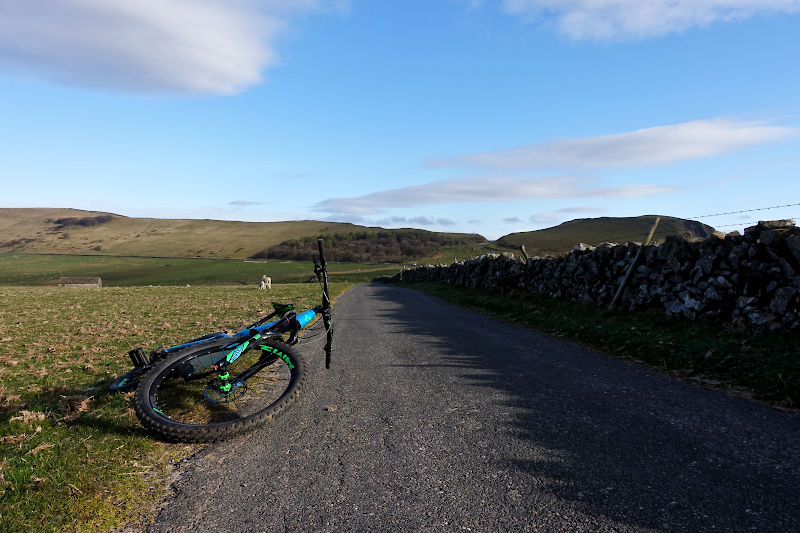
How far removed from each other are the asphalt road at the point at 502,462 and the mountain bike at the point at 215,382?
33 cm

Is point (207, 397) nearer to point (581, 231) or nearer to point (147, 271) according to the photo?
point (147, 271)

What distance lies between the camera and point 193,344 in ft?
19.4

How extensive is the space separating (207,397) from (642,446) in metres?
5.70

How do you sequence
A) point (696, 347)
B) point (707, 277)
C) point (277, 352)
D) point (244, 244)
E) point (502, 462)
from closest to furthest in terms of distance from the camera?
1. point (502, 462)
2. point (277, 352)
3. point (696, 347)
4. point (707, 277)
5. point (244, 244)

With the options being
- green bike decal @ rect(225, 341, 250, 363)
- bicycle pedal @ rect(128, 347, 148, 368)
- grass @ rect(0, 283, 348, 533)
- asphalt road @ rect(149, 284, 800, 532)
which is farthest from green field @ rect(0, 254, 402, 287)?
asphalt road @ rect(149, 284, 800, 532)

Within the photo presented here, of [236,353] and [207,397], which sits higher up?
[236,353]

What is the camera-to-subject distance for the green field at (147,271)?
92.8 meters

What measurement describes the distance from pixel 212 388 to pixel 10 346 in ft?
33.0

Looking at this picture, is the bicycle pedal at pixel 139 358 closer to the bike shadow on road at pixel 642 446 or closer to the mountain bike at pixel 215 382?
the mountain bike at pixel 215 382

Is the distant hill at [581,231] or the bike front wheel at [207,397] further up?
the distant hill at [581,231]

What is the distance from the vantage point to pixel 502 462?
450cm

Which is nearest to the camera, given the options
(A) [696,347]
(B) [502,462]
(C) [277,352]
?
(B) [502,462]

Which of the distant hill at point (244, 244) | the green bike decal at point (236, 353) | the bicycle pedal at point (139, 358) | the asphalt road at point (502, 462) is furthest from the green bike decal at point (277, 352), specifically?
the distant hill at point (244, 244)

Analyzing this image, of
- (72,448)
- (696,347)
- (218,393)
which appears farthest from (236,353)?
(696,347)
